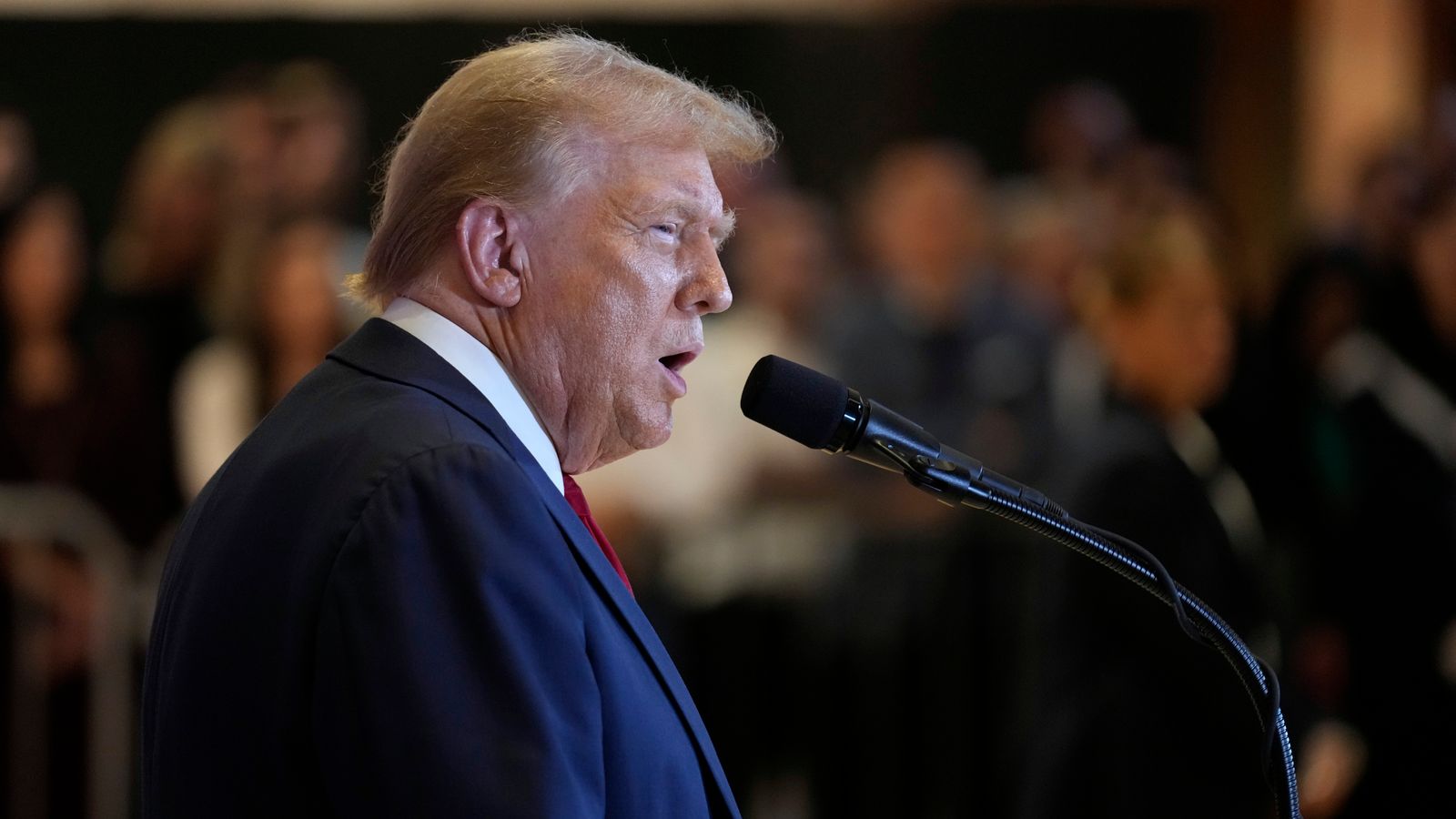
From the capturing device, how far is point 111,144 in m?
5.69

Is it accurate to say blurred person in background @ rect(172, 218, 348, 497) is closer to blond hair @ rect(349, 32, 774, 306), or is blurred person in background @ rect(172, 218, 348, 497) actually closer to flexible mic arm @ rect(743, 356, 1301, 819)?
blond hair @ rect(349, 32, 774, 306)

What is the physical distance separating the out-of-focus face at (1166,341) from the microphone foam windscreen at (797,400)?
97.2 inches

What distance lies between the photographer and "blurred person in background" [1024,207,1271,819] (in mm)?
3613

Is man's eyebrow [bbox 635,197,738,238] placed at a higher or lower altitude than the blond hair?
lower

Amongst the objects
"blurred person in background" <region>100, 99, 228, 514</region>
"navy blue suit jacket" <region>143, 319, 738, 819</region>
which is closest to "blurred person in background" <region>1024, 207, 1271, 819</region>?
"navy blue suit jacket" <region>143, 319, 738, 819</region>

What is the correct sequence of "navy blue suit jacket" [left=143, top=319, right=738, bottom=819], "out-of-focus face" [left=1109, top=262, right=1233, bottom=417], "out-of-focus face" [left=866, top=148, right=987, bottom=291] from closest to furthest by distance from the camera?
"navy blue suit jacket" [left=143, top=319, right=738, bottom=819] → "out-of-focus face" [left=1109, top=262, right=1233, bottom=417] → "out-of-focus face" [left=866, top=148, right=987, bottom=291]

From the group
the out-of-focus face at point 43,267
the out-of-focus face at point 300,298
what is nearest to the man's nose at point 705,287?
the out-of-focus face at point 300,298

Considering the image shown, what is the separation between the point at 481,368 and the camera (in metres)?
1.51

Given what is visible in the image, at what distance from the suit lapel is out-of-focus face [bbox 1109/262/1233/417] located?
2.67 metres

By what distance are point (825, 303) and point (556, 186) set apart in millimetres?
4120

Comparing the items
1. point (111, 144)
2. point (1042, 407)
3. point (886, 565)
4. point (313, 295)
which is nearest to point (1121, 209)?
point (1042, 407)

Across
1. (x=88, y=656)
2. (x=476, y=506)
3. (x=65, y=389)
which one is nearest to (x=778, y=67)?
(x=65, y=389)

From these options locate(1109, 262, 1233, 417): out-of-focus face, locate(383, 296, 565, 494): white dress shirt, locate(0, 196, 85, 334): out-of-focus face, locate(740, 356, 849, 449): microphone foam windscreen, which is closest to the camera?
locate(383, 296, 565, 494): white dress shirt

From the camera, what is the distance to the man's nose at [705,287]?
1.66 m
